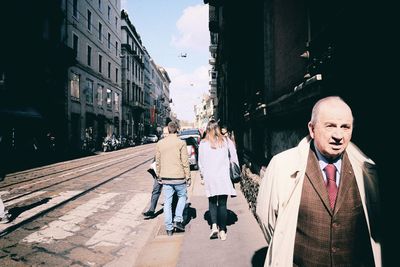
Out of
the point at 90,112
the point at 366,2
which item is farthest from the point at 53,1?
the point at 366,2

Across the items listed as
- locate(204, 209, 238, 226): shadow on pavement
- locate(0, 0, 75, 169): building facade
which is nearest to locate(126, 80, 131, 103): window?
locate(0, 0, 75, 169): building facade

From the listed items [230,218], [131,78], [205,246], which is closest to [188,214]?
[230,218]

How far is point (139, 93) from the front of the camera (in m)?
56.0

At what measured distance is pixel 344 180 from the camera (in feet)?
6.50

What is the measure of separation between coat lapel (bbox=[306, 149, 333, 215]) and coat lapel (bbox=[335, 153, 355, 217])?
0.24 feet

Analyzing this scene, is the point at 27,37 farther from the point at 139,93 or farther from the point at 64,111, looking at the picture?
the point at 139,93

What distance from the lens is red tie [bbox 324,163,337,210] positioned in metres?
1.97

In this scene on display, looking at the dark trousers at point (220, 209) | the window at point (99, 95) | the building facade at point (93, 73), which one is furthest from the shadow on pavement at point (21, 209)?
the window at point (99, 95)

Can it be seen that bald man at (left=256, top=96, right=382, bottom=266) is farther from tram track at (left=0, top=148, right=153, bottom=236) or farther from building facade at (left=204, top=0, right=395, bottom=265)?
tram track at (left=0, top=148, right=153, bottom=236)

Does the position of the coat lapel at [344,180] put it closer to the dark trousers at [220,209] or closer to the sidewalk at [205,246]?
the sidewalk at [205,246]

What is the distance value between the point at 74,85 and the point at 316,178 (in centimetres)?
2720

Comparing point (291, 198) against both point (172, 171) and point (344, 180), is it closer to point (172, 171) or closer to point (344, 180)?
point (344, 180)

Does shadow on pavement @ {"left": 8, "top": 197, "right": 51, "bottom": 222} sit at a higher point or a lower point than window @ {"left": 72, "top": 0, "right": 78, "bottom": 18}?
lower

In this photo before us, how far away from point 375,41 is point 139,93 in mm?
55314
